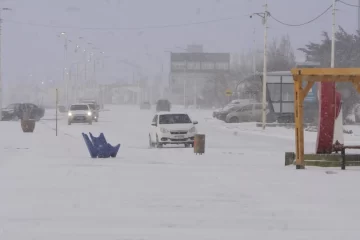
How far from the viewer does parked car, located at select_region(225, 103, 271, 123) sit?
2557 inches

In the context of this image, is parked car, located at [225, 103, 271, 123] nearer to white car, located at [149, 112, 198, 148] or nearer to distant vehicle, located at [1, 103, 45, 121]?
distant vehicle, located at [1, 103, 45, 121]

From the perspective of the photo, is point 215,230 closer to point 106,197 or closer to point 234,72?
point 106,197

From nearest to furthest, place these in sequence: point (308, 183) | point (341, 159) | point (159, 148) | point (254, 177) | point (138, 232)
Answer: point (138, 232) < point (308, 183) < point (254, 177) < point (341, 159) < point (159, 148)

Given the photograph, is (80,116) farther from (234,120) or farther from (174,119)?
(174,119)

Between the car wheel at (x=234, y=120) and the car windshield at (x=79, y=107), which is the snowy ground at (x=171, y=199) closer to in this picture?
the car windshield at (x=79, y=107)

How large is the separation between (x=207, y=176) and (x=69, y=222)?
7976mm

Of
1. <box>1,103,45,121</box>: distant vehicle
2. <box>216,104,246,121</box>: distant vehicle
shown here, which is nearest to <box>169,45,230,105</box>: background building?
<box>216,104,246,121</box>: distant vehicle

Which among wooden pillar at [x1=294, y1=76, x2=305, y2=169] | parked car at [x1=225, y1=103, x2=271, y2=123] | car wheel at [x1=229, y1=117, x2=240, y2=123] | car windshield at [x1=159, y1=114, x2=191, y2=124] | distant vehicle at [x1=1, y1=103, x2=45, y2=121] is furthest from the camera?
distant vehicle at [x1=1, y1=103, x2=45, y2=121]

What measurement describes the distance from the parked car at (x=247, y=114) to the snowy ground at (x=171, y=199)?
39096 millimetres

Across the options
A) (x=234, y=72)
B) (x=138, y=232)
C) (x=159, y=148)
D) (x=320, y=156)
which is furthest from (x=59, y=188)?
(x=234, y=72)

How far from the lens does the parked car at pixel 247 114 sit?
64938 millimetres

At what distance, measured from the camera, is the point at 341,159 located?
22297mm

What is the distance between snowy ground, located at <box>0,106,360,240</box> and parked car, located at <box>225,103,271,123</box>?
128ft

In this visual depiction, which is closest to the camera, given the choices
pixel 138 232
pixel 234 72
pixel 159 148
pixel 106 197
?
pixel 138 232
